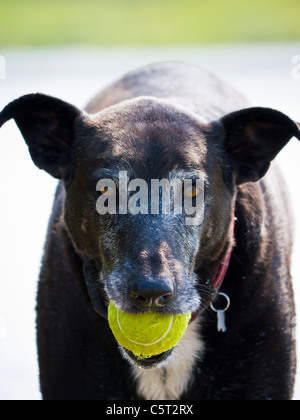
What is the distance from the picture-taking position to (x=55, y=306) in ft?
15.3

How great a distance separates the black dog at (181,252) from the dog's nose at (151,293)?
238 mm

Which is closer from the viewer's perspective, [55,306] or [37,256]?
[55,306]

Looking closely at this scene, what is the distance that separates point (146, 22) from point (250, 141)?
18.3 metres

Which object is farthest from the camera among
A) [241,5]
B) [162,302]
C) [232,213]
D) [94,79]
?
[241,5]

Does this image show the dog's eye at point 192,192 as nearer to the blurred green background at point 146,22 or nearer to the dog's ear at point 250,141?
the dog's ear at point 250,141

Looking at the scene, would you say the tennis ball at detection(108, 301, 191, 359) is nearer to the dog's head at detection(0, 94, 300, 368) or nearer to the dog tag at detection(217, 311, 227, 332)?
the dog's head at detection(0, 94, 300, 368)

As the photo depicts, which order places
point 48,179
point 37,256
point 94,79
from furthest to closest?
point 94,79
point 48,179
point 37,256

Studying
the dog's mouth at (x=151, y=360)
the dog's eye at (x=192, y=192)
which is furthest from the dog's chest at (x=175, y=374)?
the dog's eye at (x=192, y=192)

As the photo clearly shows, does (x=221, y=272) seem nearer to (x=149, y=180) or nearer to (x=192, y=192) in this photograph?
(x=192, y=192)

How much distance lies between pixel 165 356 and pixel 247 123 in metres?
1.25

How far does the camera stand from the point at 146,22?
22.4 metres

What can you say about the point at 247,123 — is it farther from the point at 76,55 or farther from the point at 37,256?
the point at 76,55

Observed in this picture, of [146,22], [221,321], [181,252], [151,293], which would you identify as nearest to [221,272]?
[221,321]
